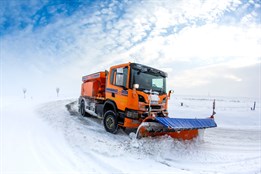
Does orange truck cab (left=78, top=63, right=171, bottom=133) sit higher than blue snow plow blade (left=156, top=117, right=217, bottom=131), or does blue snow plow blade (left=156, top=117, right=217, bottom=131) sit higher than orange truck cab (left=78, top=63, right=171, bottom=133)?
orange truck cab (left=78, top=63, right=171, bottom=133)

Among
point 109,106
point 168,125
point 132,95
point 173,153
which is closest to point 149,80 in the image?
point 132,95

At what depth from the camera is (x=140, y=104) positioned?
620cm

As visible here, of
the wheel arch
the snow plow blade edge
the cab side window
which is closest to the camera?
the snow plow blade edge

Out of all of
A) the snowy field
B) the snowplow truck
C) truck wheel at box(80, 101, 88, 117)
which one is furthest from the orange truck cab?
truck wheel at box(80, 101, 88, 117)

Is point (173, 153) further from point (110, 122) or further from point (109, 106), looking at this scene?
point (109, 106)

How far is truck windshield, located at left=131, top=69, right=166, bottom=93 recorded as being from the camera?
21.1 feet

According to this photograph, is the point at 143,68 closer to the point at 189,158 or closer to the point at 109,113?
the point at 109,113

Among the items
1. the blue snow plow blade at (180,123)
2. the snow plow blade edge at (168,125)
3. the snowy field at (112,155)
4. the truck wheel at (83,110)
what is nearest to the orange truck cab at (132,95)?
the snow plow blade edge at (168,125)

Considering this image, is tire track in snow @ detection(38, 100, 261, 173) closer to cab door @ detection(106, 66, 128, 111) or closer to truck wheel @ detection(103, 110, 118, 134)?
truck wheel @ detection(103, 110, 118, 134)

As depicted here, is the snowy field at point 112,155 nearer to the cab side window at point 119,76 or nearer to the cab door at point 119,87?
the cab door at point 119,87

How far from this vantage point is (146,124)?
17.5 feet

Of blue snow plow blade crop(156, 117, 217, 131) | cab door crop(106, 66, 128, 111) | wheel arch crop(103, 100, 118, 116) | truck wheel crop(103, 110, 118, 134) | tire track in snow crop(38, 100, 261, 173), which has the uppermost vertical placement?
cab door crop(106, 66, 128, 111)

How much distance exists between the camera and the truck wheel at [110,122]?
6.81 meters

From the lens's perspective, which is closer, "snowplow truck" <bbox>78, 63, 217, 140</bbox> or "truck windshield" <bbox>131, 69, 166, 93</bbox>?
"snowplow truck" <bbox>78, 63, 217, 140</bbox>
